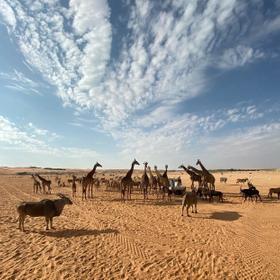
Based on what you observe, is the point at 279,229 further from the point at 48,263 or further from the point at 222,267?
the point at 48,263

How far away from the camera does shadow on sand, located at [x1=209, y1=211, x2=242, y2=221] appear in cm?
1721

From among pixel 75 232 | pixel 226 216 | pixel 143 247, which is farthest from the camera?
pixel 226 216

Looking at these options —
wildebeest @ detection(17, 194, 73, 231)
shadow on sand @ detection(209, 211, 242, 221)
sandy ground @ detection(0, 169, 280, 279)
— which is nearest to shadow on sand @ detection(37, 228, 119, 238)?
sandy ground @ detection(0, 169, 280, 279)

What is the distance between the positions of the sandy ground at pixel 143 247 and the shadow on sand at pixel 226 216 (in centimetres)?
6

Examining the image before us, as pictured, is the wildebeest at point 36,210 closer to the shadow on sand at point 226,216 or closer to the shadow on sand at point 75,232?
the shadow on sand at point 75,232

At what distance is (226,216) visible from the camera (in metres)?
17.9

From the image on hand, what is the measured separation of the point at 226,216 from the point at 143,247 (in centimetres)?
830

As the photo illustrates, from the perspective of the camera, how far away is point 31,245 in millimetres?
11391

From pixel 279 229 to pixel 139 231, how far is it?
22.7 ft

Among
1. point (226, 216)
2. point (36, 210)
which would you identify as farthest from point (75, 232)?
point (226, 216)

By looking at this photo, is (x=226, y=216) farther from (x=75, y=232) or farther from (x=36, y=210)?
(x=36, y=210)

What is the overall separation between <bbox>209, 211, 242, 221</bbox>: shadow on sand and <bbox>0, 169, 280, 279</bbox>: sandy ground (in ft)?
0.19

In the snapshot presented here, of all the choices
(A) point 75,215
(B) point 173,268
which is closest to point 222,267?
(B) point 173,268

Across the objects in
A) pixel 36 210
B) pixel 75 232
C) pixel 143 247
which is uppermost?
pixel 36 210
